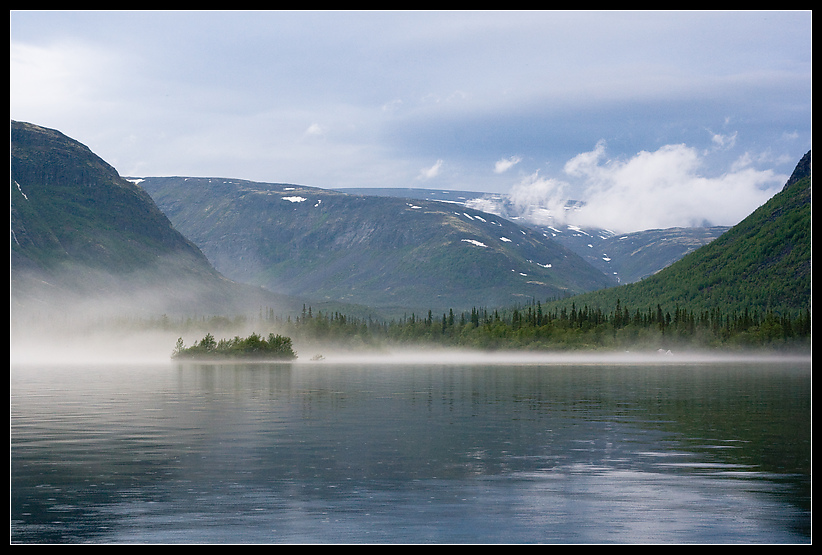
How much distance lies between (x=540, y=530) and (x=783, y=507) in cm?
1059

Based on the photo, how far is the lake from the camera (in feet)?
103

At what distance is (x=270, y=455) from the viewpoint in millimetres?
48375

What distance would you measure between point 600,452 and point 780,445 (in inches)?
447

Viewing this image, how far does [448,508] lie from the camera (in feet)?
113

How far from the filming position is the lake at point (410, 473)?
103ft

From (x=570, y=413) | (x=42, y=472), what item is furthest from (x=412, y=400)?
(x=42, y=472)

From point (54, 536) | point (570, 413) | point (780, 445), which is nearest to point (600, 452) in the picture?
point (780, 445)

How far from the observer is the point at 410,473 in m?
42.6

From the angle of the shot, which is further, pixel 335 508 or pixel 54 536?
pixel 335 508
